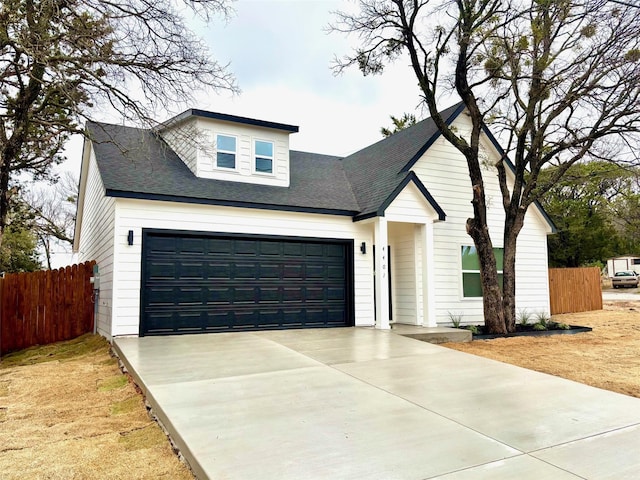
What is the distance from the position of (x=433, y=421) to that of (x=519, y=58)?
9.99 m

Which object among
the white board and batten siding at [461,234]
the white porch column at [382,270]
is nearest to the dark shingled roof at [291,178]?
the white porch column at [382,270]

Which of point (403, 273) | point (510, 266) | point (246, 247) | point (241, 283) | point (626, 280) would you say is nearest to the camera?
point (241, 283)

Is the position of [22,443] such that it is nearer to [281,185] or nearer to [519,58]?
[281,185]

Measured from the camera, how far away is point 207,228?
33.6 ft

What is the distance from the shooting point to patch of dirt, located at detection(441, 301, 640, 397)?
6.86 m

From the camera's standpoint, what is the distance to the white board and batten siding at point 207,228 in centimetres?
936

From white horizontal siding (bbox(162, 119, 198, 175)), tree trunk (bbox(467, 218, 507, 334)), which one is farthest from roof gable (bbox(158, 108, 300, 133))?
tree trunk (bbox(467, 218, 507, 334))

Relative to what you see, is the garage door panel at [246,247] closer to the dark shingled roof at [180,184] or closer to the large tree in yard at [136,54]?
the dark shingled roof at [180,184]

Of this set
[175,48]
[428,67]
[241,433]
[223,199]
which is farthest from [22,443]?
[428,67]

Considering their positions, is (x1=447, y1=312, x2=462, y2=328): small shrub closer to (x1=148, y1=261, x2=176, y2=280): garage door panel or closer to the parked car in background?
(x1=148, y1=261, x2=176, y2=280): garage door panel

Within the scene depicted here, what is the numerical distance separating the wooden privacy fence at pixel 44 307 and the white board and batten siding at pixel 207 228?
3.77 m

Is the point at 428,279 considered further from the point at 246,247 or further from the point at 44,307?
the point at 44,307

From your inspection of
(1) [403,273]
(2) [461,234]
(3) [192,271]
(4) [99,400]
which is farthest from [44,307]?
(2) [461,234]

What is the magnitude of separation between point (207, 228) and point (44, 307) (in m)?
5.35
